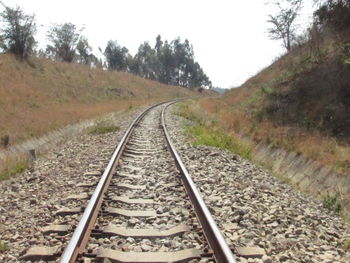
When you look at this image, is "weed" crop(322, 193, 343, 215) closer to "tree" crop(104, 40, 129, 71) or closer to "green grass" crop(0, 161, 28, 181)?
"green grass" crop(0, 161, 28, 181)

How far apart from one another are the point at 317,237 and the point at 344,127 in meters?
7.77

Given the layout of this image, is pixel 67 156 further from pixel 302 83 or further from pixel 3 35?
pixel 3 35

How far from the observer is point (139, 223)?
4812 mm

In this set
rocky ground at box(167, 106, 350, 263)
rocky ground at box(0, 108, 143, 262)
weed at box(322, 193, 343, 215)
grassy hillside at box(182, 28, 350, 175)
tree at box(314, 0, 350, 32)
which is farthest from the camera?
tree at box(314, 0, 350, 32)

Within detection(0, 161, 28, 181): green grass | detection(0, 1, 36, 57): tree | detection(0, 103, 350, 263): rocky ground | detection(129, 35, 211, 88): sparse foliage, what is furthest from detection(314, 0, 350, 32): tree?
detection(129, 35, 211, 88): sparse foliage

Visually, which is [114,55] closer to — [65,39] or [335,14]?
[65,39]

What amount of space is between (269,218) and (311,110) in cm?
943

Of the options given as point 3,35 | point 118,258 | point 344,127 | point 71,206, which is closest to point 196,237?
point 118,258

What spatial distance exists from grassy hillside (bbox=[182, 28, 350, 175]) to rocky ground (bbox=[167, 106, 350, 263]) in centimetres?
271

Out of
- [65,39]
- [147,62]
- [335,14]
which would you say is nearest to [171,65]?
[147,62]

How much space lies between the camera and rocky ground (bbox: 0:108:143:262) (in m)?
4.30

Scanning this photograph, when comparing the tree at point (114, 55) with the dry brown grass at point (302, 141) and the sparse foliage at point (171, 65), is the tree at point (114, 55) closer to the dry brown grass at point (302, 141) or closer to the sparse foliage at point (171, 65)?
the sparse foliage at point (171, 65)

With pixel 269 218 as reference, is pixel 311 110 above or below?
above

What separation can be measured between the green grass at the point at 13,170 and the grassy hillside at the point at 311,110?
285 inches
